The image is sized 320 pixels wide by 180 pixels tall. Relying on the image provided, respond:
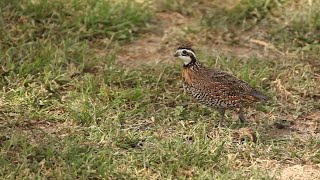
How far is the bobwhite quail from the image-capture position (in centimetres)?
680

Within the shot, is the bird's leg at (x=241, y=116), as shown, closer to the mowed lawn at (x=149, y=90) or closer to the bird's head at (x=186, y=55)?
the mowed lawn at (x=149, y=90)

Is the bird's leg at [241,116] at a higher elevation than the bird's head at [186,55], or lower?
lower

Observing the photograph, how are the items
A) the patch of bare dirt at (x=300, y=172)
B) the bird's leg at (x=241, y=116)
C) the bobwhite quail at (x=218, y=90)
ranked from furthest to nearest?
the bird's leg at (x=241, y=116), the bobwhite quail at (x=218, y=90), the patch of bare dirt at (x=300, y=172)

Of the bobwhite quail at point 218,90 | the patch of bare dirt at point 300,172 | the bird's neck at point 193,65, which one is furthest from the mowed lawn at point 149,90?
the bird's neck at point 193,65

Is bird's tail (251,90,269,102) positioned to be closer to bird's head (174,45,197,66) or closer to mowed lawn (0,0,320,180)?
mowed lawn (0,0,320,180)

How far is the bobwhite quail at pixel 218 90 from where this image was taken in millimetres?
6805

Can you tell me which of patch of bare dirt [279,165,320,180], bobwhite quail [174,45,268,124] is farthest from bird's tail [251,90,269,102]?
patch of bare dirt [279,165,320,180]

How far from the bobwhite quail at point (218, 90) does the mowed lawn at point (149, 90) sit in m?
0.21

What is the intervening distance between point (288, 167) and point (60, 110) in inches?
85.9

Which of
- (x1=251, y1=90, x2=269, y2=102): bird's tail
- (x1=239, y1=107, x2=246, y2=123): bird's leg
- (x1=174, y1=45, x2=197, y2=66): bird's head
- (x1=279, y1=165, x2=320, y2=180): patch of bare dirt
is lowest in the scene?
(x1=279, y1=165, x2=320, y2=180): patch of bare dirt

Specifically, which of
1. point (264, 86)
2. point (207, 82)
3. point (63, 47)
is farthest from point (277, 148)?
point (63, 47)

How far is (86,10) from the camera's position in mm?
8656

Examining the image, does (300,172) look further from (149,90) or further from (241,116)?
(149,90)

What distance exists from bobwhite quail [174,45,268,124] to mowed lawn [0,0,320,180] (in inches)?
8.2
